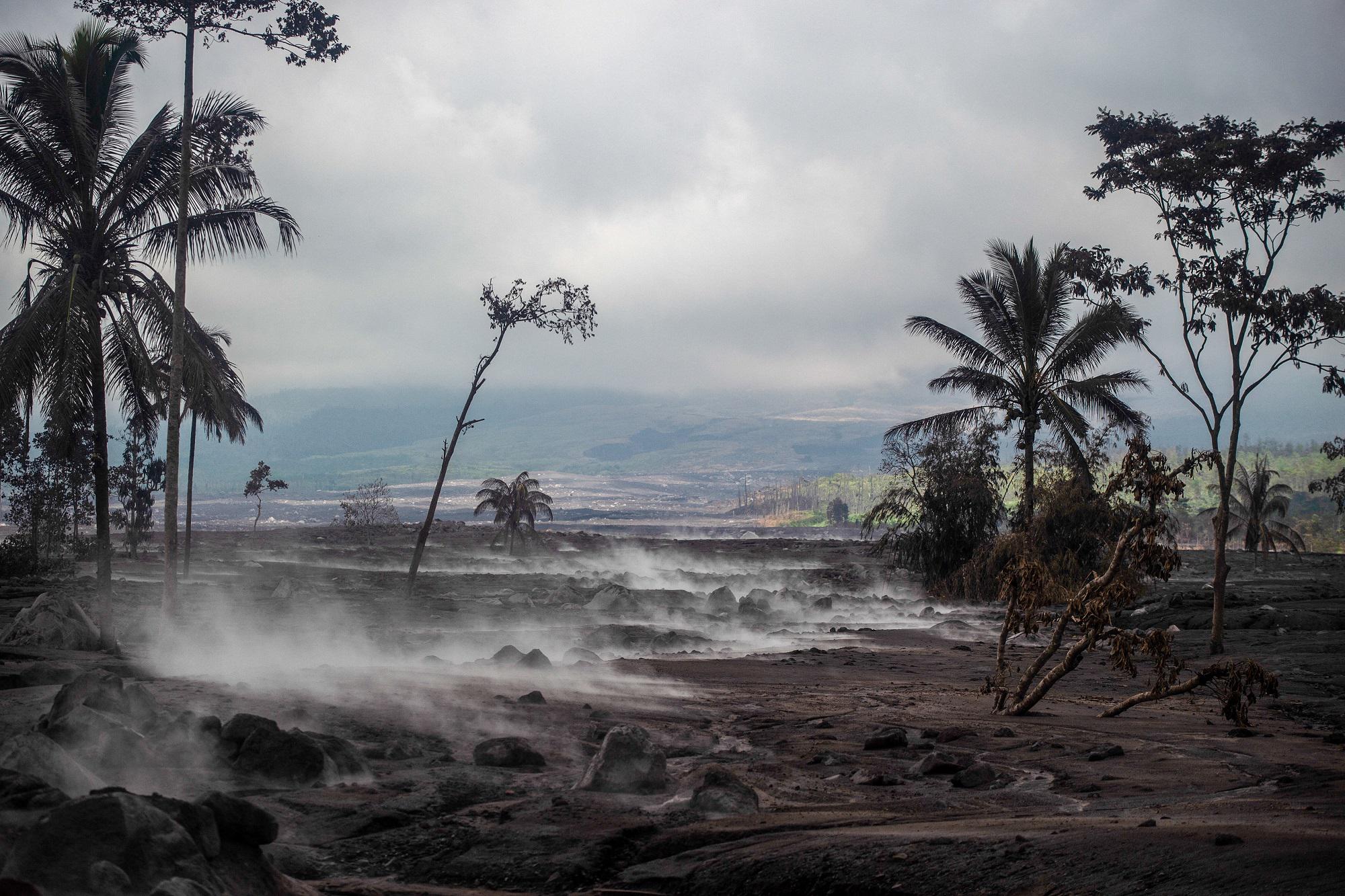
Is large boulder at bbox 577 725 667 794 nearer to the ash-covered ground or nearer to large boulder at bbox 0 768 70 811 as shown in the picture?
the ash-covered ground

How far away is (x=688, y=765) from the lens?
8.16m

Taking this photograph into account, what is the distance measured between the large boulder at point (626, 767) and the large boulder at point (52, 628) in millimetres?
8833

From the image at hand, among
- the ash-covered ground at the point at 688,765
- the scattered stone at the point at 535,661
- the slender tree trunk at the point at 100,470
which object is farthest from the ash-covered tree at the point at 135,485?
the scattered stone at the point at 535,661

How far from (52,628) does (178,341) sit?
167 inches

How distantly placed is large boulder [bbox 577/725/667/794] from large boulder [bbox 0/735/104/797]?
3216 mm

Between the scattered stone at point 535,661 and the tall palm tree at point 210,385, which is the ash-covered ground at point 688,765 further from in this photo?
the tall palm tree at point 210,385

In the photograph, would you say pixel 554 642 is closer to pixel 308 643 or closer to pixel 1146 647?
pixel 308 643

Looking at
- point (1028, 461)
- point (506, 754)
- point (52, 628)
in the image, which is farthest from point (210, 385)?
point (1028, 461)

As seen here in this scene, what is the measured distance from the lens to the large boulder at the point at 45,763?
5172mm

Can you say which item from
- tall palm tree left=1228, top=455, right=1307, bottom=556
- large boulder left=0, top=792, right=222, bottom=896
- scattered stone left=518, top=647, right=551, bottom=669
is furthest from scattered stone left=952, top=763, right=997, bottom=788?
tall palm tree left=1228, top=455, right=1307, bottom=556

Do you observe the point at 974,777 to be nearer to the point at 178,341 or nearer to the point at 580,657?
the point at 580,657

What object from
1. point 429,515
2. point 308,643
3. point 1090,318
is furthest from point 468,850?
point 1090,318

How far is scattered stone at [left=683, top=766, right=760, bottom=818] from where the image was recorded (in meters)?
6.44

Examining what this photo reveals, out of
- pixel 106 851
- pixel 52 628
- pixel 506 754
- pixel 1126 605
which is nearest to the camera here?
pixel 106 851
